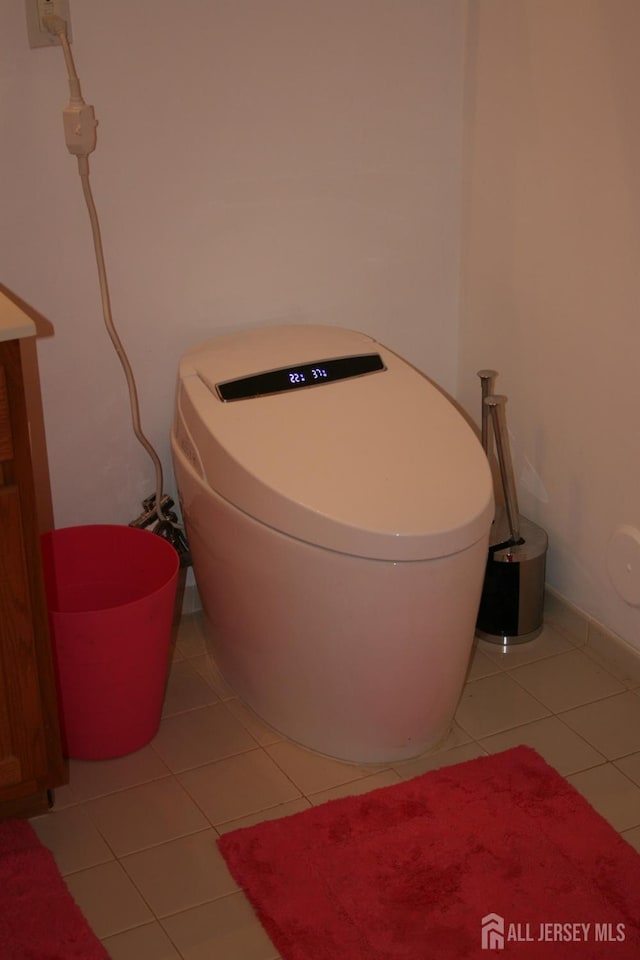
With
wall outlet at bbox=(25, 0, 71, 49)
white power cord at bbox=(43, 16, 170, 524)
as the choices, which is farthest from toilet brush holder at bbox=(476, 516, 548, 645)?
wall outlet at bbox=(25, 0, 71, 49)

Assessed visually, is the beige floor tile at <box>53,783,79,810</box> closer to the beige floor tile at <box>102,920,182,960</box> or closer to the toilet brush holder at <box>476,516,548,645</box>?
the beige floor tile at <box>102,920,182,960</box>

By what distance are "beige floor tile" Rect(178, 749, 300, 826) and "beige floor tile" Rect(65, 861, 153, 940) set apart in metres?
0.16

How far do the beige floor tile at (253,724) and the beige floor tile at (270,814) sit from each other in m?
0.14

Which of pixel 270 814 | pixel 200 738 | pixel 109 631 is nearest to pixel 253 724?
pixel 200 738

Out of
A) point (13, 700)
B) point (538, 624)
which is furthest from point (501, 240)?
point (13, 700)

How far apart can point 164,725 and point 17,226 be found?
78cm

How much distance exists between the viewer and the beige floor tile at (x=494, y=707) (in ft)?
5.78

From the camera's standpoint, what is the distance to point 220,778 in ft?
5.47

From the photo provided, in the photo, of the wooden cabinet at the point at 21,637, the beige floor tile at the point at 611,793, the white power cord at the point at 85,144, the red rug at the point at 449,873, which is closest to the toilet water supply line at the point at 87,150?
the white power cord at the point at 85,144

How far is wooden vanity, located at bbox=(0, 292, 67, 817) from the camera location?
1319 millimetres

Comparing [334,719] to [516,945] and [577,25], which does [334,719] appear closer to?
[516,945]

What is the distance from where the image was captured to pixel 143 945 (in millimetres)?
1391

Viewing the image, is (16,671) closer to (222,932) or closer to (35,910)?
(35,910)

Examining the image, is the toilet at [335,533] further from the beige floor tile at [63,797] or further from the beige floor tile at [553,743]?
the beige floor tile at [63,797]
